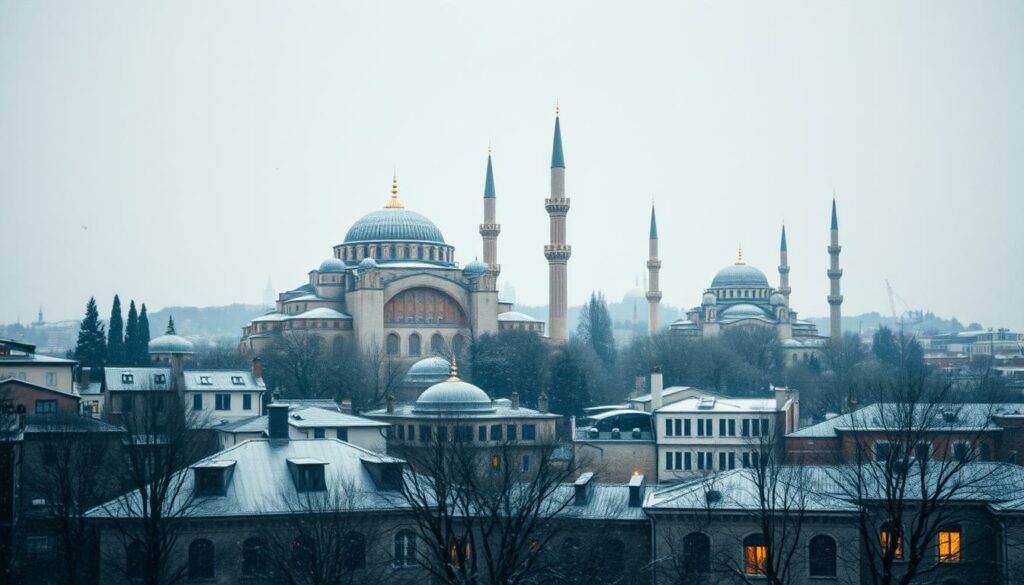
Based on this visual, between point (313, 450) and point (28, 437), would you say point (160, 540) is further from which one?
point (28, 437)

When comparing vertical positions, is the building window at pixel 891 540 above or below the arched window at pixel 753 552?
above

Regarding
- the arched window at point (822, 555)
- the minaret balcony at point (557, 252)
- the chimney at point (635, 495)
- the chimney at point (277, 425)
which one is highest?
the minaret balcony at point (557, 252)

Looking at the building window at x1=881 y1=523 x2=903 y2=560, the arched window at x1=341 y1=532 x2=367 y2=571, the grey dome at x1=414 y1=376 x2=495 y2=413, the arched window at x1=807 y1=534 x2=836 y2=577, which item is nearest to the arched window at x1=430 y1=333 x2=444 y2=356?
the grey dome at x1=414 y1=376 x2=495 y2=413

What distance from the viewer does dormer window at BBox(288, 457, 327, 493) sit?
1389 inches

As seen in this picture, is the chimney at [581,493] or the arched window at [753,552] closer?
the arched window at [753,552]

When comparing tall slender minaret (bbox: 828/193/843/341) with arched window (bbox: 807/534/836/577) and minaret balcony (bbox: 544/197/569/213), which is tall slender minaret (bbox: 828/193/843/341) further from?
arched window (bbox: 807/534/836/577)

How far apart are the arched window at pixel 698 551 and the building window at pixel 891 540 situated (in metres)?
3.97

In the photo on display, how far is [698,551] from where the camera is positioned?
109 ft

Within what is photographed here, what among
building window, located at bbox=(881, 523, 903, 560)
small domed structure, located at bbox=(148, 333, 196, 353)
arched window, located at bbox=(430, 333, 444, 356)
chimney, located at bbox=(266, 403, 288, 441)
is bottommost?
building window, located at bbox=(881, 523, 903, 560)

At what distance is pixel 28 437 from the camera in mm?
44531

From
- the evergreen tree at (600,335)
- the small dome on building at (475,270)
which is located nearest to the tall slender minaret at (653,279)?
the evergreen tree at (600,335)

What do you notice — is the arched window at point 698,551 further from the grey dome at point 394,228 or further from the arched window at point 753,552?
the grey dome at point 394,228

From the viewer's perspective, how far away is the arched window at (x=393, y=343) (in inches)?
3501

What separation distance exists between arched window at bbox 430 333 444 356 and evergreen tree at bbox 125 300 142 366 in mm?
17938
